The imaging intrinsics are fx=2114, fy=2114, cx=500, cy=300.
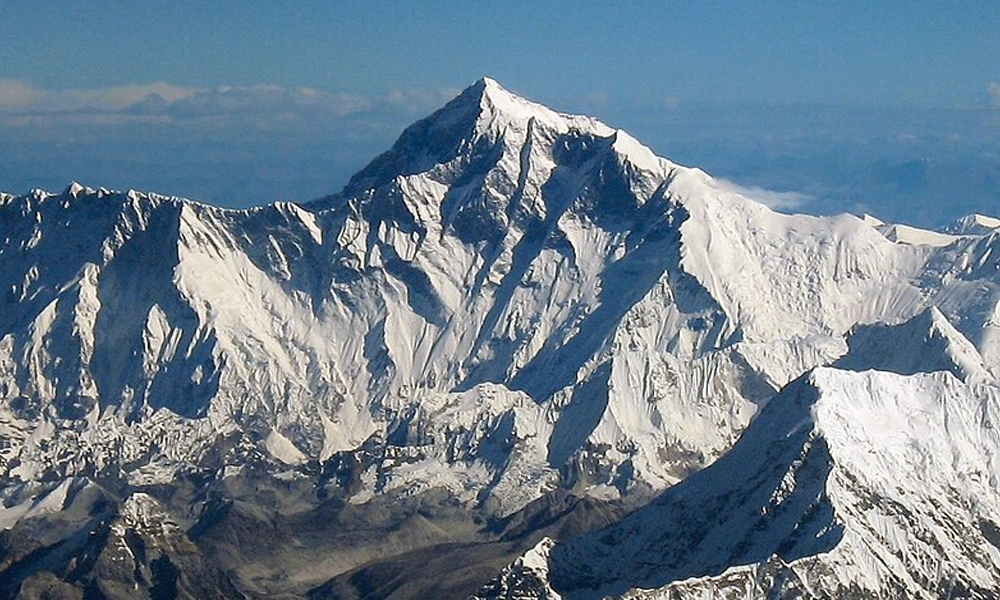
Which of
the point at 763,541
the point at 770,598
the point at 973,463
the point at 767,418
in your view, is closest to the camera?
the point at 770,598

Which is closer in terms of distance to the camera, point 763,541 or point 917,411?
point 763,541

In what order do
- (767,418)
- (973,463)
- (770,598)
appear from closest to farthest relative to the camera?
(770,598) → (973,463) → (767,418)

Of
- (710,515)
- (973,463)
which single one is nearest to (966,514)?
(973,463)

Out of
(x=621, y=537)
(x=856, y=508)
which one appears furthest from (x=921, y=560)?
(x=621, y=537)

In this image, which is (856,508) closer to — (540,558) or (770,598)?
(770,598)

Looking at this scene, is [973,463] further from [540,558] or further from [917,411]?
[540,558]

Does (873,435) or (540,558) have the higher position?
(873,435)
